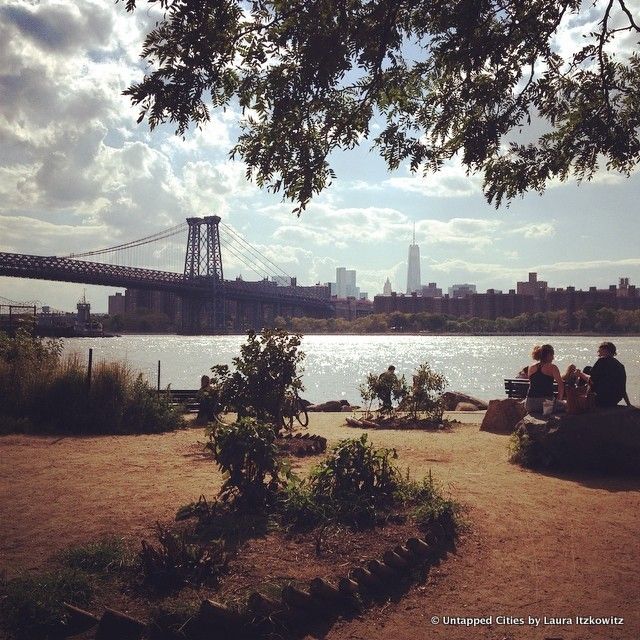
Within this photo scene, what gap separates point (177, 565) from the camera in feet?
14.2

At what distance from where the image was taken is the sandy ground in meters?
4.00

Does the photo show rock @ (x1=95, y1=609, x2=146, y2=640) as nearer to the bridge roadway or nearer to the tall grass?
the tall grass

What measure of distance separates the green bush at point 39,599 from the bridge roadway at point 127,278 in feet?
170

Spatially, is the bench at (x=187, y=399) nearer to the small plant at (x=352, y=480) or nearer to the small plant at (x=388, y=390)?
the small plant at (x=388, y=390)

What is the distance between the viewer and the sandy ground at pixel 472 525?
3995 millimetres

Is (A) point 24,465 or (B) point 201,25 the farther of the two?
(A) point 24,465

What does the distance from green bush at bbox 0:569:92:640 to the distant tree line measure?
11650cm

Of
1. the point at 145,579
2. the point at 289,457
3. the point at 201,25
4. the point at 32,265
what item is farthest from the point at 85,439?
the point at 32,265

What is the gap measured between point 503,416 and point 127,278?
52526 millimetres

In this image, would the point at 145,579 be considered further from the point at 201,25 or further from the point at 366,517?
the point at 201,25

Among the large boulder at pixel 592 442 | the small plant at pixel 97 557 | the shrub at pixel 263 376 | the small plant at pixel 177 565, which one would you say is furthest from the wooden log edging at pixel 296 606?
the shrub at pixel 263 376

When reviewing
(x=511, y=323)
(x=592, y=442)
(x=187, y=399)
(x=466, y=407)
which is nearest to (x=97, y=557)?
(x=592, y=442)

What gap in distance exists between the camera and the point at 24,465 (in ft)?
26.5

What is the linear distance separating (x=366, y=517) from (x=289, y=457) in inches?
144
